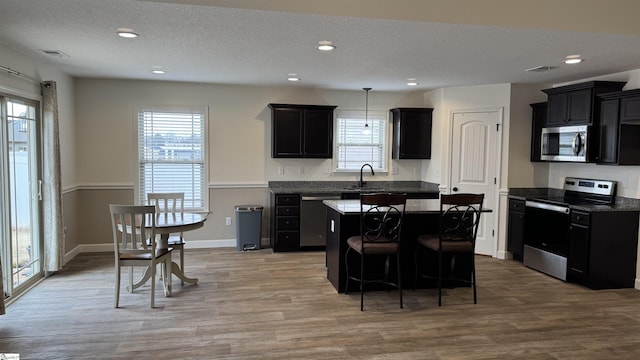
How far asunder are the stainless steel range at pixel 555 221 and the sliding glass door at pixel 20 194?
18.9ft

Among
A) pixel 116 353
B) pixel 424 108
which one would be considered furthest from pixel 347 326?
pixel 424 108

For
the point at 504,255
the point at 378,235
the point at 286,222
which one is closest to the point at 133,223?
the point at 378,235

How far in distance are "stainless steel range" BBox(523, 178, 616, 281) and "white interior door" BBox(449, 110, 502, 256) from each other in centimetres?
62

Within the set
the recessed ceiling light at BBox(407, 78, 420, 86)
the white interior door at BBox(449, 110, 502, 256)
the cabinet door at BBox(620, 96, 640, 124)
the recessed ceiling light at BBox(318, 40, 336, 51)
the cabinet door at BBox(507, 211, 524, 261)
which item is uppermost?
the recessed ceiling light at BBox(407, 78, 420, 86)

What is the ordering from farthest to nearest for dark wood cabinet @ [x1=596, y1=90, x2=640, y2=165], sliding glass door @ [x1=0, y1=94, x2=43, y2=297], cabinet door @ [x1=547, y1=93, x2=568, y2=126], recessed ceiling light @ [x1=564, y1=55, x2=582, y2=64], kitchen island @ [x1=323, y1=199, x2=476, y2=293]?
cabinet door @ [x1=547, y1=93, x2=568, y2=126] → dark wood cabinet @ [x1=596, y1=90, x2=640, y2=165] → kitchen island @ [x1=323, y1=199, x2=476, y2=293] → recessed ceiling light @ [x1=564, y1=55, x2=582, y2=64] → sliding glass door @ [x1=0, y1=94, x2=43, y2=297]

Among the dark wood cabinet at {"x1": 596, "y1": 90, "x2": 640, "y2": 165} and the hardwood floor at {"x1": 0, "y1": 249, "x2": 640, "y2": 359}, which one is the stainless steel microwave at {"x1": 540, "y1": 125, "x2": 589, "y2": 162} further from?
the hardwood floor at {"x1": 0, "y1": 249, "x2": 640, "y2": 359}

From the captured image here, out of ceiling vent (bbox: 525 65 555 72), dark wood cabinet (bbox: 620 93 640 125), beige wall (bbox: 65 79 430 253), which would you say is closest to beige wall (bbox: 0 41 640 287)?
beige wall (bbox: 65 79 430 253)

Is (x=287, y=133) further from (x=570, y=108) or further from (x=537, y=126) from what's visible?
(x=570, y=108)

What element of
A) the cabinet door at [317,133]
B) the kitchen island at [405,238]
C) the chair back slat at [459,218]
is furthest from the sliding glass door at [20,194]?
the chair back slat at [459,218]

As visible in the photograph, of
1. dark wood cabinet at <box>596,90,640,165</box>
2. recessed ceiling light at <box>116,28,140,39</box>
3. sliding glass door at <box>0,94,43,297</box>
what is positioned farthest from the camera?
dark wood cabinet at <box>596,90,640,165</box>

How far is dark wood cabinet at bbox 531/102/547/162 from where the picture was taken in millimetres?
5793

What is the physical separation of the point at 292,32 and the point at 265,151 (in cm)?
331

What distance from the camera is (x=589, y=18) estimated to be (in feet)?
11.0

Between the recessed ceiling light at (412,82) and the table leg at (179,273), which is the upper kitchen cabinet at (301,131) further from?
the table leg at (179,273)
